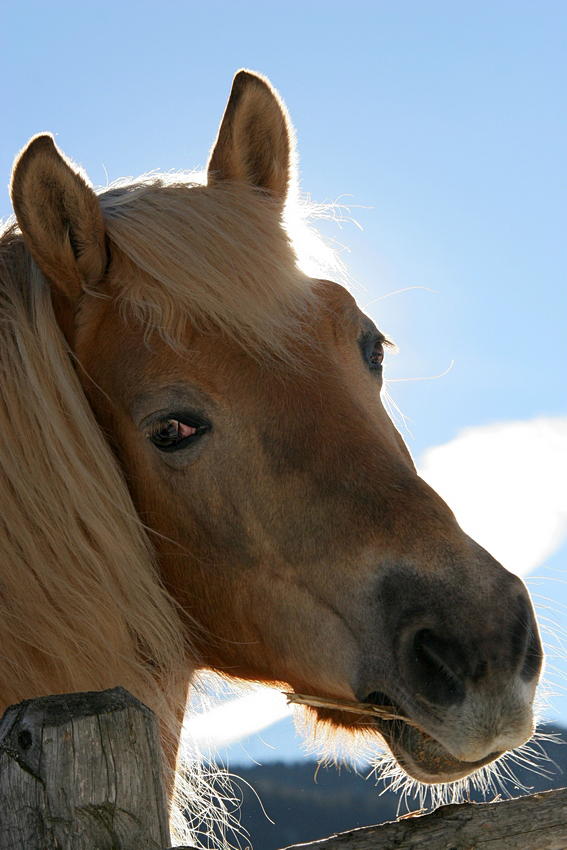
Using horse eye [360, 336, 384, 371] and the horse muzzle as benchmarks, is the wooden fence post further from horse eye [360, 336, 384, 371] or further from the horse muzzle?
horse eye [360, 336, 384, 371]

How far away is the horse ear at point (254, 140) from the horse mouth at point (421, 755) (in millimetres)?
1784

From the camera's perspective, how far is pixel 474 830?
1.21 meters

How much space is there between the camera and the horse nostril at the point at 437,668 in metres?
1.55

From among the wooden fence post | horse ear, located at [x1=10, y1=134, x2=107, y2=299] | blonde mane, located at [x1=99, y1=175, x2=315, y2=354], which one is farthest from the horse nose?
horse ear, located at [x1=10, y1=134, x2=107, y2=299]

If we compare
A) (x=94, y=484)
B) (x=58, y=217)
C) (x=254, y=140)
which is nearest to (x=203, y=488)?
(x=94, y=484)

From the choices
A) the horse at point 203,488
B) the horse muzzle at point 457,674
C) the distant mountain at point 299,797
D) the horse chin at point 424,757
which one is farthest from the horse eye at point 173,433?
the distant mountain at point 299,797

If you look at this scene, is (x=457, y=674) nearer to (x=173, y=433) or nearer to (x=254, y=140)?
(x=173, y=433)

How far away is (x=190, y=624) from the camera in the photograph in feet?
7.06

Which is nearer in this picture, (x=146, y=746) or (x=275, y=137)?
(x=146, y=746)

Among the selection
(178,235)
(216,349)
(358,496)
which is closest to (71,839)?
(358,496)

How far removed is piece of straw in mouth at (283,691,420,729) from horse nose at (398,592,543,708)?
12 cm

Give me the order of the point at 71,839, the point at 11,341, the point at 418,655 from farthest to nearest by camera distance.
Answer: the point at 11,341 < the point at 418,655 < the point at 71,839

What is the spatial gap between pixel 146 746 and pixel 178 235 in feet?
4.96

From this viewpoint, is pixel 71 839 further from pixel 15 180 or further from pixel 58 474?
pixel 15 180
